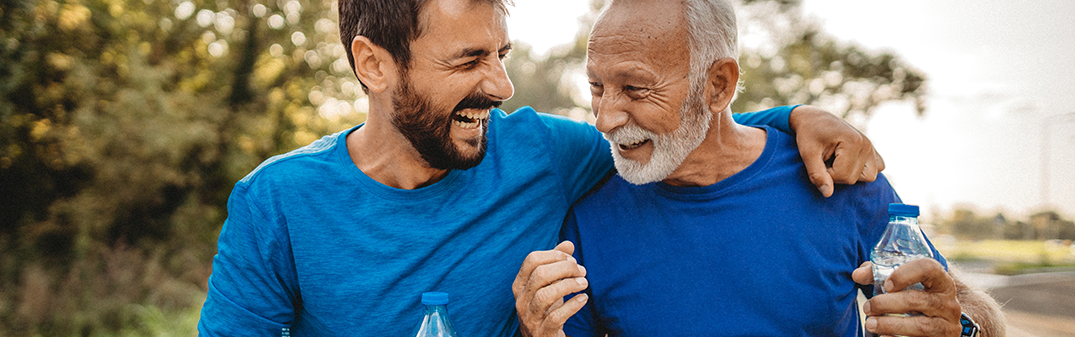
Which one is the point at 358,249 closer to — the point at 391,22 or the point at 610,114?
the point at 391,22

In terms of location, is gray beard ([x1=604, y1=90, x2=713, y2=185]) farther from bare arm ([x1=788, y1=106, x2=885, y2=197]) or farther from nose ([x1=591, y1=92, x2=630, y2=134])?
bare arm ([x1=788, y1=106, x2=885, y2=197])

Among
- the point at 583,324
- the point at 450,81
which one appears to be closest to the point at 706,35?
the point at 450,81

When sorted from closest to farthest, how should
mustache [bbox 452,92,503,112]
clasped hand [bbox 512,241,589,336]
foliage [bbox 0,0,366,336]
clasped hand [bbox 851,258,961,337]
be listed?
clasped hand [bbox 851,258,961,337] → clasped hand [bbox 512,241,589,336] → mustache [bbox 452,92,503,112] → foliage [bbox 0,0,366,336]

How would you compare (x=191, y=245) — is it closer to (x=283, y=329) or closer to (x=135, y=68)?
(x=135, y=68)

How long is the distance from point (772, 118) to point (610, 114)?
755 millimetres

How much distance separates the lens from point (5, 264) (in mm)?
8406

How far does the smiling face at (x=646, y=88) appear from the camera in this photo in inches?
79.8

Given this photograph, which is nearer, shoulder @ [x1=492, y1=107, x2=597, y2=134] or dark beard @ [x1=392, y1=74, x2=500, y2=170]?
dark beard @ [x1=392, y1=74, x2=500, y2=170]

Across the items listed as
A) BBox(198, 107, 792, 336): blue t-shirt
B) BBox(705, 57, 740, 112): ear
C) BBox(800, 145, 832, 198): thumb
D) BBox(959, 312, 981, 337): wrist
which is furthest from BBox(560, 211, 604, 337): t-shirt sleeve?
BBox(959, 312, 981, 337): wrist

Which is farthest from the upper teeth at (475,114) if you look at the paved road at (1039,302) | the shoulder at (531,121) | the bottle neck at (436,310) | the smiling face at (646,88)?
the paved road at (1039,302)

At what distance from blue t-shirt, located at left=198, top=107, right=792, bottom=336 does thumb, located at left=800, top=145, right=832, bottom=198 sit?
0.93 metres

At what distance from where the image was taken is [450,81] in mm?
2062

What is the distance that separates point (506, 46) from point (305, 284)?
1.04m

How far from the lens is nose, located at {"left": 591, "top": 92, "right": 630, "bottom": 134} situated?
2.05 m
